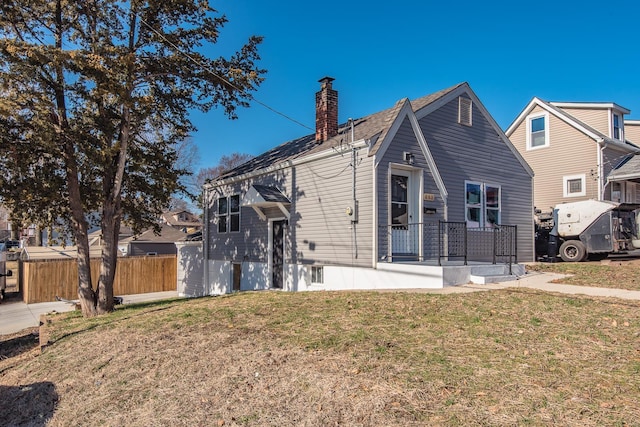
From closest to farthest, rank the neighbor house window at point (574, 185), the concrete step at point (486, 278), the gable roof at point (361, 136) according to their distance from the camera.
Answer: the concrete step at point (486, 278) → the gable roof at point (361, 136) → the neighbor house window at point (574, 185)

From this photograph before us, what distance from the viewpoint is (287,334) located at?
5.95 metres

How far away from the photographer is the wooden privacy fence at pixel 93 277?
58.2 feet

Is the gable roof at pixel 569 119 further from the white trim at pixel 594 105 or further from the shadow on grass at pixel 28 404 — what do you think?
the shadow on grass at pixel 28 404

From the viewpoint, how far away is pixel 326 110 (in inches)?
533

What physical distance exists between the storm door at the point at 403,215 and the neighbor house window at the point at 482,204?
2.48 metres

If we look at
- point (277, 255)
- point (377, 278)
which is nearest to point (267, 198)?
point (277, 255)

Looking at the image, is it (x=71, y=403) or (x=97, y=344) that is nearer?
(x=71, y=403)

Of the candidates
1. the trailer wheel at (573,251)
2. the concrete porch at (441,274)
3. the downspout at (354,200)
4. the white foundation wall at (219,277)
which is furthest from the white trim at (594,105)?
the white foundation wall at (219,277)

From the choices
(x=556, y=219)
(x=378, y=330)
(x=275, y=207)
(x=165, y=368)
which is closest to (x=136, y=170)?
(x=275, y=207)

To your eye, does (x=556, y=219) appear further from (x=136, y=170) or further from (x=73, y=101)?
(x=73, y=101)

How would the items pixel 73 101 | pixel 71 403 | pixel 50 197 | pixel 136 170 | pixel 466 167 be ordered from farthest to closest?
pixel 466 167 → pixel 136 170 → pixel 73 101 → pixel 50 197 → pixel 71 403

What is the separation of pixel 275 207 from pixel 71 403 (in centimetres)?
899

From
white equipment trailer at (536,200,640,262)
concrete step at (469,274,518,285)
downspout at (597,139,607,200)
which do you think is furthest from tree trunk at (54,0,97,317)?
downspout at (597,139,607,200)

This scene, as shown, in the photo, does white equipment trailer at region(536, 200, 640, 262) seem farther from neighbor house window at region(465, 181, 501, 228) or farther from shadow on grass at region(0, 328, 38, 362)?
shadow on grass at region(0, 328, 38, 362)
